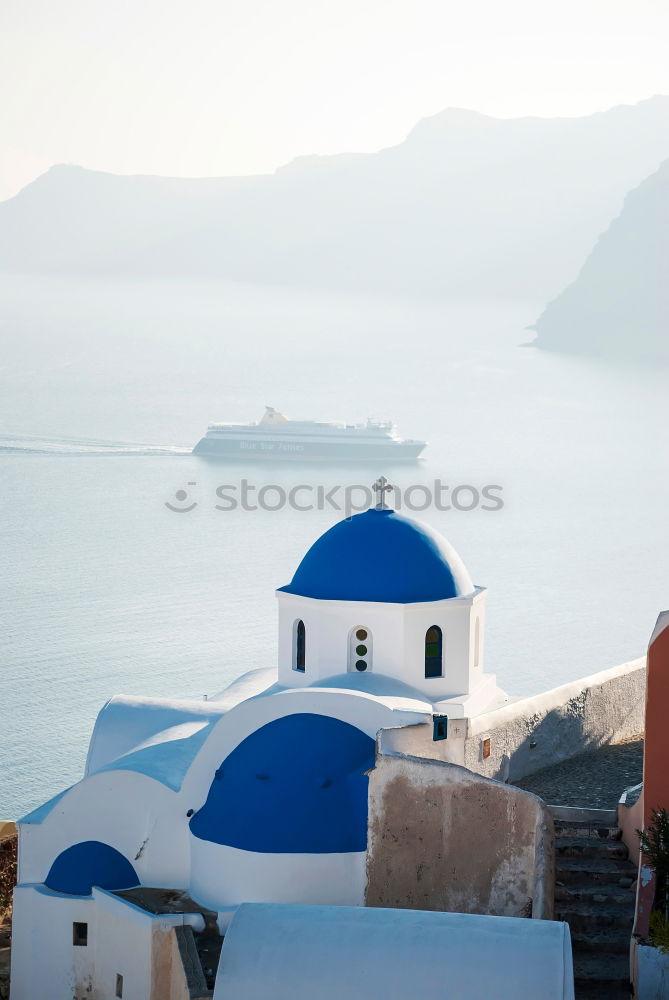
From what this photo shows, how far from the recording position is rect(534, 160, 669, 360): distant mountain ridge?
82.4 m

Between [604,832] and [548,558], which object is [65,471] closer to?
[548,558]

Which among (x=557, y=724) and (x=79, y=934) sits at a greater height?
(x=557, y=724)

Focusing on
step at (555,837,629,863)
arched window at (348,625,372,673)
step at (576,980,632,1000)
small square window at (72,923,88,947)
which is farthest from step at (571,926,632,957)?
small square window at (72,923,88,947)

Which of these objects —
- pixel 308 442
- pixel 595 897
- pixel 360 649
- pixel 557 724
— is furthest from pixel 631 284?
pixel 595 897

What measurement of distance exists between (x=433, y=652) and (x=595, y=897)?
8.53 feet

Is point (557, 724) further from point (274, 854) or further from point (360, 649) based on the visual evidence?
point (274, 854)

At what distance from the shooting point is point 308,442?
196 ft

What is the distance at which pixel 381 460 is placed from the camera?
198 ft

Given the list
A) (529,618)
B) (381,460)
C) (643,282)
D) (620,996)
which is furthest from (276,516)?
(620,996)

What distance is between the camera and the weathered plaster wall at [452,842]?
10.2 m

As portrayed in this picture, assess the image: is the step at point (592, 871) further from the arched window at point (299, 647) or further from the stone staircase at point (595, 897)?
the arched window at point (299, 647)

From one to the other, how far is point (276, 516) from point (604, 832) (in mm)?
41633

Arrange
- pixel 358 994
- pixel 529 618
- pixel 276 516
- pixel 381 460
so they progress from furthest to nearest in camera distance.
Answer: pixel 381 460
pixel 276 516
pixel 529 618
pixel 358 994

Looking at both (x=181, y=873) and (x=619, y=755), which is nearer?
(x=181, y=873)
